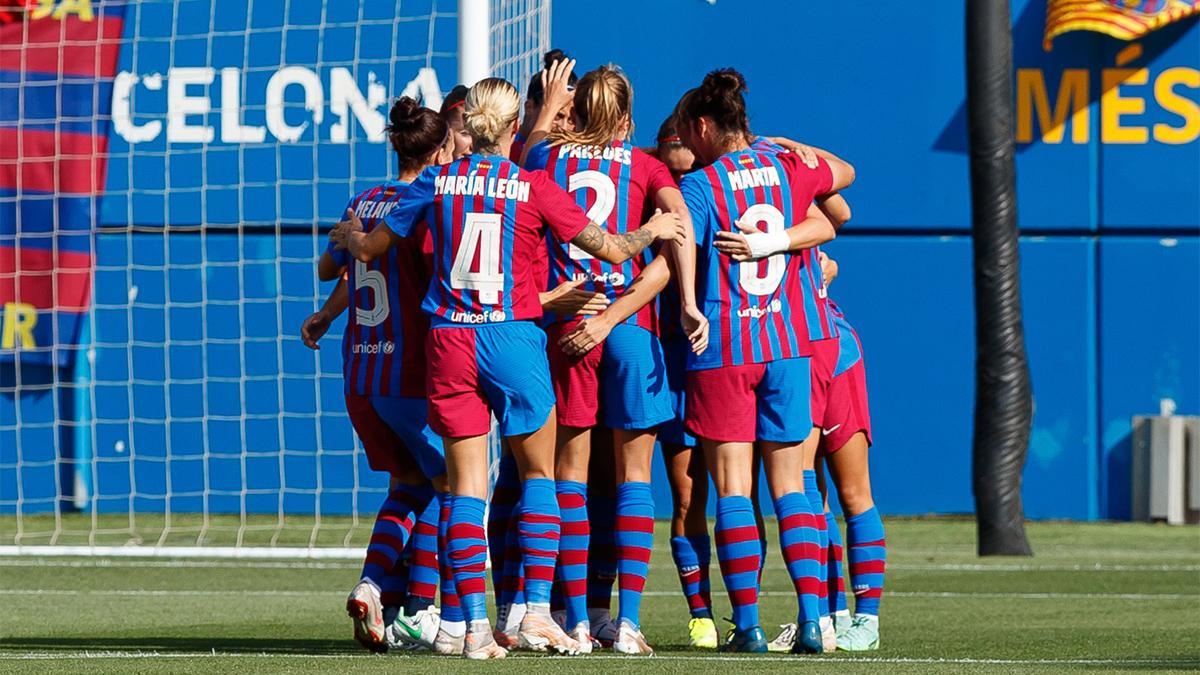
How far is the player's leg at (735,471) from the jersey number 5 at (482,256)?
0.72 meters

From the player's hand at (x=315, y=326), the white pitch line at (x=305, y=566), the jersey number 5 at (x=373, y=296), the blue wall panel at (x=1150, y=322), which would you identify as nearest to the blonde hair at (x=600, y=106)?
the jersey number 5 at (x=373, y=296)

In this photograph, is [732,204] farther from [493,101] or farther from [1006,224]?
[1006,224]

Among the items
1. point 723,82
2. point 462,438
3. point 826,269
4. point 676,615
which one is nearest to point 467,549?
point 462,438

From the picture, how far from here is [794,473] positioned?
565cm

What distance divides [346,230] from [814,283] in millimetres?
1475

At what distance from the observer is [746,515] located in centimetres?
552

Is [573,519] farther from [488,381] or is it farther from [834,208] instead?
[834,208]

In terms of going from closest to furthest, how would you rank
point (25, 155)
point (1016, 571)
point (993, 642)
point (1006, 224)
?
point (993, 642) < point (1016, 571) < point (1006, 224) < point (25, 155)

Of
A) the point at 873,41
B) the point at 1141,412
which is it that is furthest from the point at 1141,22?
the point at 1141,412

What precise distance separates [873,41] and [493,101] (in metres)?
7.96

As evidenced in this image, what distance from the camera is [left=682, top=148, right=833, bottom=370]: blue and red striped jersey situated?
18.2ft

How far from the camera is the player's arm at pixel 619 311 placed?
5410mm

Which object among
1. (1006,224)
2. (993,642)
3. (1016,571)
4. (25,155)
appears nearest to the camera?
(993,642)

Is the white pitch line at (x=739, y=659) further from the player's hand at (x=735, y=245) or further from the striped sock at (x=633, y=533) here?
the player's hand at (x=735, y=245)
